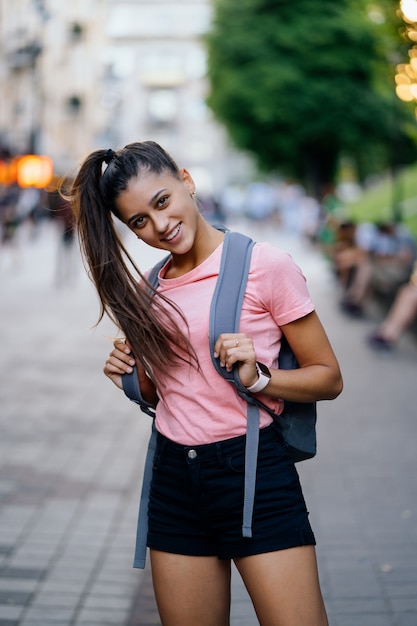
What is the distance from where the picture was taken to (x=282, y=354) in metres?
2.71

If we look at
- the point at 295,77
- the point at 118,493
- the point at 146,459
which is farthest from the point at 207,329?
the point at 295,77

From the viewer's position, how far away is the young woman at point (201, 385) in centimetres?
255

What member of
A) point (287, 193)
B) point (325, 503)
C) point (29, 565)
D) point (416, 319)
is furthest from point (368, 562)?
point (287, 193)

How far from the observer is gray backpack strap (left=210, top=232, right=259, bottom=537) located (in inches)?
99.4

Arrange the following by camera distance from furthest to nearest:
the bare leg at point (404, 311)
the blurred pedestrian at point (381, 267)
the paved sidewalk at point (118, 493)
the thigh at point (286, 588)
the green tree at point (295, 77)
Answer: the green tree at point (295, 77)
the blurred pedestrian at point (381, 267)
the bare leg at point (404, 311)
the paved sidewalk at point (118, 493)
the thigh at point (286, 588)

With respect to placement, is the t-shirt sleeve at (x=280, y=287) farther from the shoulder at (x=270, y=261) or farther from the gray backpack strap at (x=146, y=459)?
the gray backpack strap at (x=146, y=459)

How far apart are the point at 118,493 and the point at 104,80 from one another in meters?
30.7

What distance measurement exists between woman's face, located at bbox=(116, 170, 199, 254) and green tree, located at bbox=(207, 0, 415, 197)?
110 ft

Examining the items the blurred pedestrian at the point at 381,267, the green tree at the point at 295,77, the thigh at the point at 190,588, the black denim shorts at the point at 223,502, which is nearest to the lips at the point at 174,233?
the black denim shorts at the point at 223,502

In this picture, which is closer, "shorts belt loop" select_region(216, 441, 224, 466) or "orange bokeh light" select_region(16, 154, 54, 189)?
"shorts belt loop" select_region(216, 441, 224, 466)

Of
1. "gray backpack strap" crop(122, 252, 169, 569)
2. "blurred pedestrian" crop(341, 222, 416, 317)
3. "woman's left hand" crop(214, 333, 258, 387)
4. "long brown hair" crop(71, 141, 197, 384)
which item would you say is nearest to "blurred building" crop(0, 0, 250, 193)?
"long brown hair" crop(71, 141, 197, 384)

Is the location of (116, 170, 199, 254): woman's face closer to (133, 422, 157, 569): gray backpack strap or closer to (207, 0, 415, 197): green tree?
(133, 422, 157, 569): gray backpack strap

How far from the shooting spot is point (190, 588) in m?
2.61

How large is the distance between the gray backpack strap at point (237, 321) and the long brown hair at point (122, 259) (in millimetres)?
116
